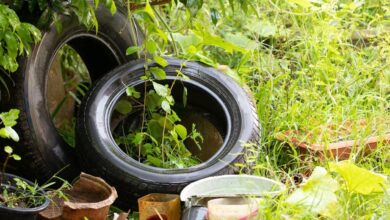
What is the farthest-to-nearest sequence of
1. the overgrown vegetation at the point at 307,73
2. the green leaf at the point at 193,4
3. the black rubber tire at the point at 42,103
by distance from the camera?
the black rubber tire at the point at 42,103
the green leaf at the point at 193,4
the overgrown vegetation at the point at 307,73

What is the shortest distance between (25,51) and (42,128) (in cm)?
37

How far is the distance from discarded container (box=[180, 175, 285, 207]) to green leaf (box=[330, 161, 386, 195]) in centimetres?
26

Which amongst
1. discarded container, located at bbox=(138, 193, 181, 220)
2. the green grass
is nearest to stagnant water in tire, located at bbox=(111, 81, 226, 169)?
the green grass

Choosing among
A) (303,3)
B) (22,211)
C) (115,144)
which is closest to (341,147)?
(115,144)

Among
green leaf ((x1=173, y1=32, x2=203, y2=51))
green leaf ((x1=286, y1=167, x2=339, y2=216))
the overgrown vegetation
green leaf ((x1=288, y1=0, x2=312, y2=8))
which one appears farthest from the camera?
green leaf ((x1=288, y1=0, x2=312, y2=8))

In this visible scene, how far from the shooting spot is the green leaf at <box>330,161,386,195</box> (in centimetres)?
293

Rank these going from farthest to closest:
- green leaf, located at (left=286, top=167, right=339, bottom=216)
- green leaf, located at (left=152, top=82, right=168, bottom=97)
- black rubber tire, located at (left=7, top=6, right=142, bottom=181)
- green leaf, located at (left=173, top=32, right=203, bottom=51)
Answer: green leaf, located at (left=173, top=32, right=203, bottom=51) → green leaf, located at (left=152, top=82, right=168, bottom=97) → black rubber tire, located at (left=7, top=6, right=142, bottom=181) → green leaf, located at (left=286, top=167, right=339, bottom=216)

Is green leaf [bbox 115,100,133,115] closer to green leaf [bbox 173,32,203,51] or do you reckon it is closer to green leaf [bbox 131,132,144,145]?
green leaf [bbox 131,132,144,145]

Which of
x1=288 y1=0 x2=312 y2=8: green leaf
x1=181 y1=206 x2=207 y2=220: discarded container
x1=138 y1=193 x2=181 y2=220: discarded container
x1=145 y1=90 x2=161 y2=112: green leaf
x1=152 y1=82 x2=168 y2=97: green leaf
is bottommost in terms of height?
x1=138 y1=193 x2=181 y2=220: discarded container

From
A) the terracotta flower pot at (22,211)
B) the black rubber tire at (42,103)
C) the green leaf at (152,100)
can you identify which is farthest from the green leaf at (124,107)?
the terracotta flower pot at (22,211)

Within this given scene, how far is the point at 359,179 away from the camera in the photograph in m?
2.96

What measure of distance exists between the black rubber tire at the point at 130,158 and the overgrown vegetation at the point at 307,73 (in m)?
0.14

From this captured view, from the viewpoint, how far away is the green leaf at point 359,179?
2.93 m

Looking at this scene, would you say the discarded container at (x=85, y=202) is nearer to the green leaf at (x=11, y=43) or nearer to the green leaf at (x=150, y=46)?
the green leaf at (x=11, y=43)
